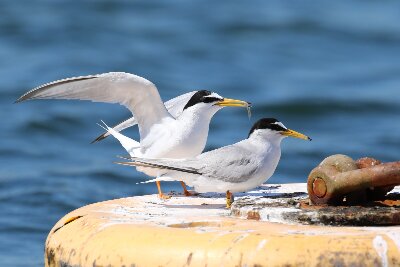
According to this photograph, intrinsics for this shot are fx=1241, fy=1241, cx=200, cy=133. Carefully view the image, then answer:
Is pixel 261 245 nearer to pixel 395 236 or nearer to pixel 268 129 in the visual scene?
pixel 395 236

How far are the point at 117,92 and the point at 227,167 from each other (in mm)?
1608

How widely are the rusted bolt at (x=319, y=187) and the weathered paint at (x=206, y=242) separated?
0.34 m

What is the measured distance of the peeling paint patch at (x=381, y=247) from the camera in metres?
4.47

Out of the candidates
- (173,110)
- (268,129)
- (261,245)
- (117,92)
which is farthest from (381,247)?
(173,110)

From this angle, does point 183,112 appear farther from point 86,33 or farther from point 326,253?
point 86,33

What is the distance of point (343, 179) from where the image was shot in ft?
16.7

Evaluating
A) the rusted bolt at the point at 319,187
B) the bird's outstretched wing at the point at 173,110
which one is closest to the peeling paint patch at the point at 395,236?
the rusted bolt at the point at 319,187

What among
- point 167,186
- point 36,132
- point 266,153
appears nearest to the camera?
point 266,153

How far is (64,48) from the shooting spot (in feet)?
65.5

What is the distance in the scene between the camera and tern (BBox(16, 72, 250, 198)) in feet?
23.1

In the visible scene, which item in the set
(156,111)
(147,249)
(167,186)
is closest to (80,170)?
(167,186)

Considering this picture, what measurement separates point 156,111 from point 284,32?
44.6ft

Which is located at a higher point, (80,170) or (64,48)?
(64,48)

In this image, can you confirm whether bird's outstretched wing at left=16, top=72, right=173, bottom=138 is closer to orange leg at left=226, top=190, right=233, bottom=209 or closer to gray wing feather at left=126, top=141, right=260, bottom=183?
gray wing feather at left=126, top=141, right=260, bottom=183
